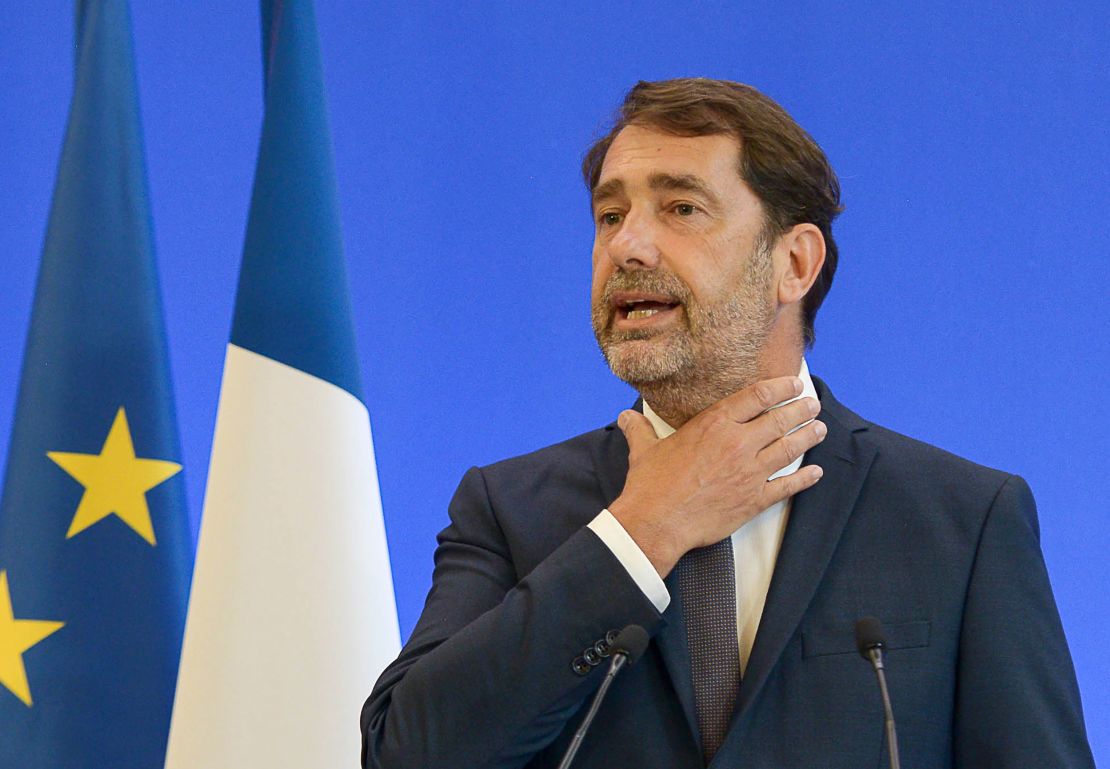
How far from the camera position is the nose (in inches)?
72.2

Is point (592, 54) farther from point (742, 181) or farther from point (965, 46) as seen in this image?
point (742, 181)

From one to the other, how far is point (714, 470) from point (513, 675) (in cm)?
37

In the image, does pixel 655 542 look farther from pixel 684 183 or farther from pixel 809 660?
pixel 684 183

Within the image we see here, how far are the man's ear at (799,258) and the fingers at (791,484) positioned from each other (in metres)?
0.32

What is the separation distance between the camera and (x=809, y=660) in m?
1.64

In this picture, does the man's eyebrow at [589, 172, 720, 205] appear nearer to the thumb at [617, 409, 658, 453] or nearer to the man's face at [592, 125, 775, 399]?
the man's face at [592, 125, 775, 399]

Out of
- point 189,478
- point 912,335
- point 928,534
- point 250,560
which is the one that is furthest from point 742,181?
point 189,478

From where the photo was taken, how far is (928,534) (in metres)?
1.73

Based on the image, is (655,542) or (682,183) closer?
(655,542)

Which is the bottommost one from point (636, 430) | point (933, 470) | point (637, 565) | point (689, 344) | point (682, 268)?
point (637, 565)

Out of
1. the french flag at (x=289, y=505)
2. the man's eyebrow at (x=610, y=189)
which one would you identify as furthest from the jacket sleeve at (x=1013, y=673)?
the french flag at (x=289, y=505)

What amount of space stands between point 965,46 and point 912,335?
0.74 metres

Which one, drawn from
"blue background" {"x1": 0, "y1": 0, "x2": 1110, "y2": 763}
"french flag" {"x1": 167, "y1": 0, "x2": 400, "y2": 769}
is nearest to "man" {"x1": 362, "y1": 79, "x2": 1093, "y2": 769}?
"french flag" {"x1": 167, "y1": 0, "x2": 400, "y2": 769}

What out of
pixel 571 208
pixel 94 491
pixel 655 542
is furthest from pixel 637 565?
pixel 571 208
